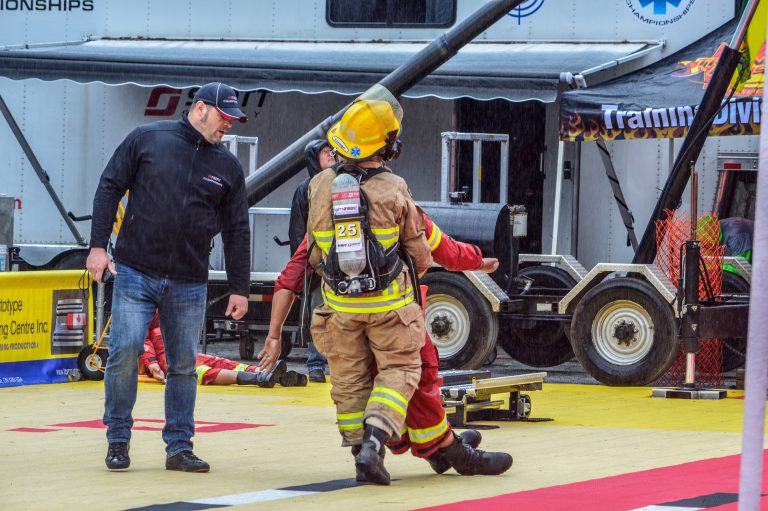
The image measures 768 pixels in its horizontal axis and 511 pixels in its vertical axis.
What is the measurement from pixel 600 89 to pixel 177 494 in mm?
8694

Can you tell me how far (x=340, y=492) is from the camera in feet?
23.6

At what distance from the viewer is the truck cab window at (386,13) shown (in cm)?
1681

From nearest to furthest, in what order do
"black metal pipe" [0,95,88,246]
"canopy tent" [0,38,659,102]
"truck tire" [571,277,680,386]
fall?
"truck tire" [571,277,680,386], "canopy tent" [0,38,659,102], "black metal pipe" [0,95,88,246]

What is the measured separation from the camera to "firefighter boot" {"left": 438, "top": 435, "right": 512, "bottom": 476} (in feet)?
25.0

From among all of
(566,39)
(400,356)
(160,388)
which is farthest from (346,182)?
(566,39)

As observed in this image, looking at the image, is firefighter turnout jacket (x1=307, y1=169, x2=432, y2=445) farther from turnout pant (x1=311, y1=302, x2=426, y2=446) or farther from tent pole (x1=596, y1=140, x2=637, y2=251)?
tent pole (x1=596, y1=140, x2=637, y2=251)

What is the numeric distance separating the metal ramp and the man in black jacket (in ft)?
6.60

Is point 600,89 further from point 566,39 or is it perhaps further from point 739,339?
point 739,339

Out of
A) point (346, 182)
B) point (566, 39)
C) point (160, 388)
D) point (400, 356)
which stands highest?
point (566, 39)

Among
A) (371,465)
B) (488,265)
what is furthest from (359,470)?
(488,265)

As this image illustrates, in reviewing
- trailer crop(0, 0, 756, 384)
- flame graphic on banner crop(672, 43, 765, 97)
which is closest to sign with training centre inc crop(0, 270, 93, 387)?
trailer crop(0, 0, 756, 384)

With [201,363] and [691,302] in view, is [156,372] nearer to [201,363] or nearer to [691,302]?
[201,363]

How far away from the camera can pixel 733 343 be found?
1387cm

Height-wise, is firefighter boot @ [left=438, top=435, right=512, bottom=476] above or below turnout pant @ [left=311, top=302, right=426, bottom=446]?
below
